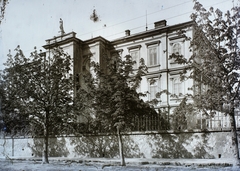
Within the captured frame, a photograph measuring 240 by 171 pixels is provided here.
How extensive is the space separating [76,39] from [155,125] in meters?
16.7

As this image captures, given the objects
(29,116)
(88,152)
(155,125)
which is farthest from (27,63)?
(155,125)

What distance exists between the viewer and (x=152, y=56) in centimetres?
2666

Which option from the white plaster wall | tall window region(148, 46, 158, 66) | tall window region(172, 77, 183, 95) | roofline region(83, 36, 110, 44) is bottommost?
the white plaster wall

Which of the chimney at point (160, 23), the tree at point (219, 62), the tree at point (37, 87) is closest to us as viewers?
the tree at point (219, 62)

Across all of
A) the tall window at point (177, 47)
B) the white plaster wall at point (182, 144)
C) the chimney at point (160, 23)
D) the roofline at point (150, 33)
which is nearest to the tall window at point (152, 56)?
the roofline at point (150, 33)

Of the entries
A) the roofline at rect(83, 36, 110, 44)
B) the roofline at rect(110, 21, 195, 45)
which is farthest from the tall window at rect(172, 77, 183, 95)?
the roofline at rect(83, 36, 110, 44)

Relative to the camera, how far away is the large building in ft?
80.4

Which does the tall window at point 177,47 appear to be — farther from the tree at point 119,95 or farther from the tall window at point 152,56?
the tree at point 119,95

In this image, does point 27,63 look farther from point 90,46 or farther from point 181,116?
point 90,46

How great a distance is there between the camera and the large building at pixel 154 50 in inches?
965

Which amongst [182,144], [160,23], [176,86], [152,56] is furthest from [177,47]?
[182,144]

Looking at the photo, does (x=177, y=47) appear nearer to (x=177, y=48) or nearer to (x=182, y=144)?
(x=177, y=48)

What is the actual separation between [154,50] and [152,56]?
0.63 metres

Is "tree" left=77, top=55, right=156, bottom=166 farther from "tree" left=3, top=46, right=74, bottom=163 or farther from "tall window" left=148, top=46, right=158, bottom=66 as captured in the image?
"tall window" left=148, top=46, right=158, bottom=66
